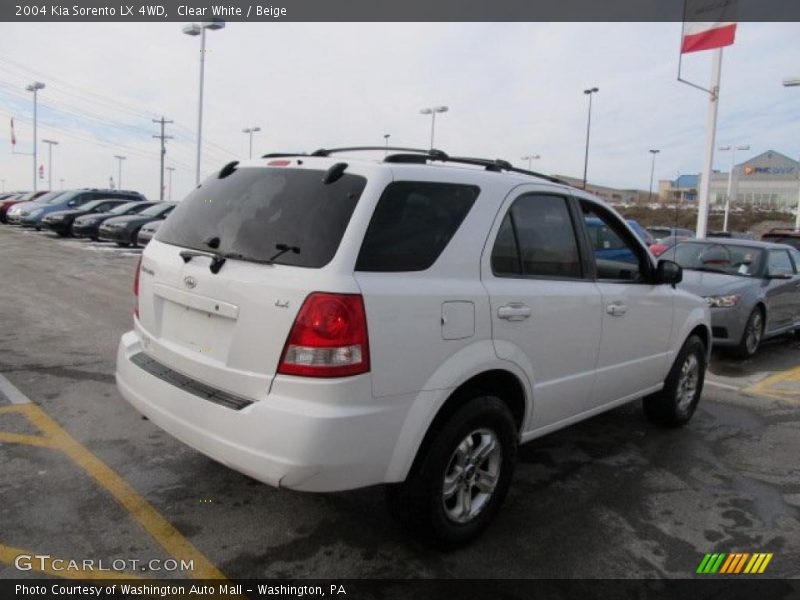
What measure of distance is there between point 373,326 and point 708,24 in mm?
15293

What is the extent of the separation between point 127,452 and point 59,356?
9.29 ft

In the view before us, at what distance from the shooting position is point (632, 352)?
434 centimetres

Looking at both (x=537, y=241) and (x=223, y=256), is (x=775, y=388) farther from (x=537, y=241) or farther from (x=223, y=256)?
(x=223, y=256)

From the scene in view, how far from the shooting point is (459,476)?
310 centimetres

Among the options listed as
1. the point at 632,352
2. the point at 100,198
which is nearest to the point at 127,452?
the point at 632,352

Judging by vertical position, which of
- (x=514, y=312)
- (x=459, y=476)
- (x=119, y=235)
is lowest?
(x=459, y=476)

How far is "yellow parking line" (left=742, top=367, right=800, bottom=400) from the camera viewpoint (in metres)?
6.52

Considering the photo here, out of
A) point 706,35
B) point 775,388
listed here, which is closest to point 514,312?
point 775,388

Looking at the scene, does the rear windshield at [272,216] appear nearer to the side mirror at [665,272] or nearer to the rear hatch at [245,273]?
the rear hatch at [245,273]

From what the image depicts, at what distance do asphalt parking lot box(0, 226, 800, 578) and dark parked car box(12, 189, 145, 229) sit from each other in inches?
838

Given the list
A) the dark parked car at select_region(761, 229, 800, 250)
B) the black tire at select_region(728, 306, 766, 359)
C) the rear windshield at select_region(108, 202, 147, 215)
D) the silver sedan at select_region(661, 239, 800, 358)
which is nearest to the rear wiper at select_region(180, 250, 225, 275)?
the silver sedan at select_region(661, 239, 800, 358)

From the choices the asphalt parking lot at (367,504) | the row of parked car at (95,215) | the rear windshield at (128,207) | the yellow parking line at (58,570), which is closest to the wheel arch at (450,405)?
the asphalt parking lot at (367,504)

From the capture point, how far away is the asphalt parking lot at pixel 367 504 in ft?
9.81

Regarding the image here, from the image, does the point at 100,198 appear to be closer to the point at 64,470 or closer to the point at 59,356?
the point at 59,356
